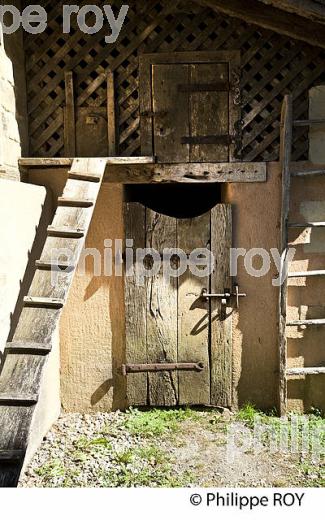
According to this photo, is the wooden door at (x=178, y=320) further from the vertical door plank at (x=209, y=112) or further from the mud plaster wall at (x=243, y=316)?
the vertical door plank at (x=209, y=112)

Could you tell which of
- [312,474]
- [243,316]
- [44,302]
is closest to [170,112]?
[243,316]

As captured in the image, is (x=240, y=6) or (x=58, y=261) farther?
(x=240, y=6)

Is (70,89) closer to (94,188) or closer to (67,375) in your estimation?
(94,188)

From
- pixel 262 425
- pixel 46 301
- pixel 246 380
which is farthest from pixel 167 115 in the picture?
pixel 262 425

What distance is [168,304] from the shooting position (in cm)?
411

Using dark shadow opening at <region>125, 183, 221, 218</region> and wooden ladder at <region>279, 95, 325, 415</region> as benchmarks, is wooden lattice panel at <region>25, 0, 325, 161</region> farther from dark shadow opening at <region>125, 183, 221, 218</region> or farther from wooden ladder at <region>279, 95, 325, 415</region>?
dark shadow opening at <region>125, 183, 221, 218</region>

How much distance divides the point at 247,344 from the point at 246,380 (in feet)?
1.17

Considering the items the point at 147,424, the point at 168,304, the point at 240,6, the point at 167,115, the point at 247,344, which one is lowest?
the point at 147,424

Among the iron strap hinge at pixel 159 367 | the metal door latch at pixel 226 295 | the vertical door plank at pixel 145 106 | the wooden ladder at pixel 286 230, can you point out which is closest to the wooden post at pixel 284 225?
the wooden ladder at pixel 286 230

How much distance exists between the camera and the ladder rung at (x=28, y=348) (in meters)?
2.48

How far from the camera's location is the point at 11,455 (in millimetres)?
2002

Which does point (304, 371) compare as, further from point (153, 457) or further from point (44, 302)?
point (44, 302)
